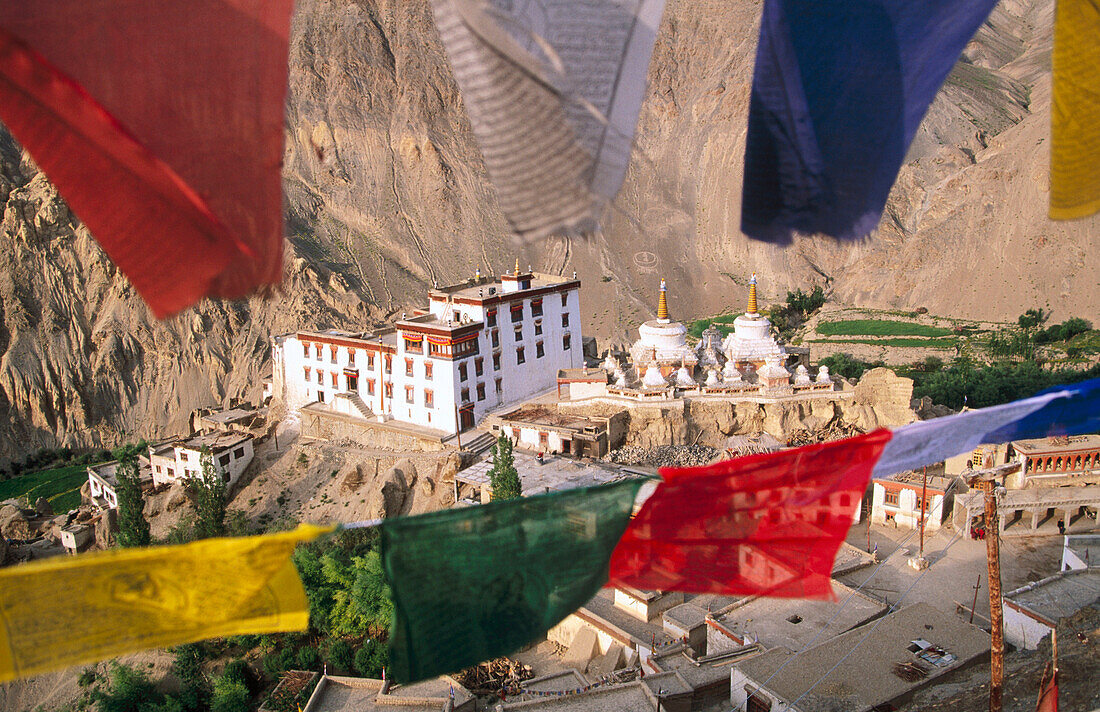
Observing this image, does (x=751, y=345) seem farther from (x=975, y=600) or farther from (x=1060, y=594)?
(x=1060, y=594)

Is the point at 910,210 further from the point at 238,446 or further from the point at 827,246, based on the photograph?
the point at 238,446

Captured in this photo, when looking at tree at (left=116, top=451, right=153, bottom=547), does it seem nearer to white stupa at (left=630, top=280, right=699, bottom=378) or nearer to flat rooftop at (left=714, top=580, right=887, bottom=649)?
white stupa at (left=630, top=280, right=699, bottom=378)

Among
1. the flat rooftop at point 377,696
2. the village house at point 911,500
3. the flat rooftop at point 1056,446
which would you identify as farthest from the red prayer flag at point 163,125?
the flat rooftop at point 1056,446

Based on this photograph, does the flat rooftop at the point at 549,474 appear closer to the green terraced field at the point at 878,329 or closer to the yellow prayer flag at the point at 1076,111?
the yellow prayer flag at the point at 1076,111

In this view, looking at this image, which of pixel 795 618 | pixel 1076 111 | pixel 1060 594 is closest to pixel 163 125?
pixel 1076 111

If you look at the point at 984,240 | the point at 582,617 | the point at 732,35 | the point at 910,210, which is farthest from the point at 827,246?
the point at 582,617
